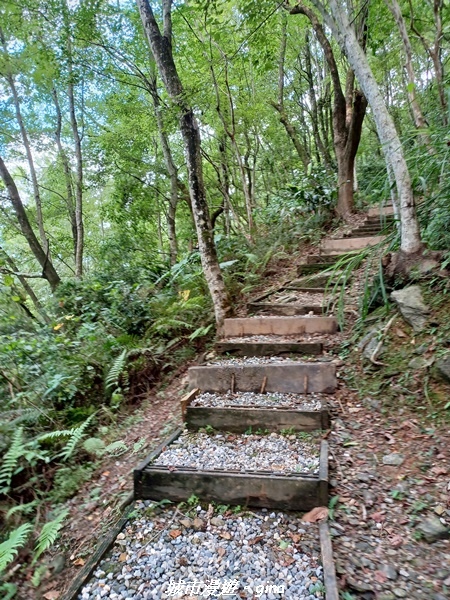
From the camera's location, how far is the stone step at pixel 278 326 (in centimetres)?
367

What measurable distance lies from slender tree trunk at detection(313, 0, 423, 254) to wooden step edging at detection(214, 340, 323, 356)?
1.21 metres

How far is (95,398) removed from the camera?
3580 millimetres

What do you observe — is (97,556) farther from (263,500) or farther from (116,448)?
(116,448)

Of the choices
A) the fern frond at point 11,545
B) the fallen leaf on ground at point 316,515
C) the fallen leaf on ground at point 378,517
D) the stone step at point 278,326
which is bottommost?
the fallen leaf on ground at point 378,517

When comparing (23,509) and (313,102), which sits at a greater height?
(313,102)

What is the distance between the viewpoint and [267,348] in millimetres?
3475

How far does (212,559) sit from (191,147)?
390cm

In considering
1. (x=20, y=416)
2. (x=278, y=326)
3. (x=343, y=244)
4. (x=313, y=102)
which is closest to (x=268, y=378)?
(x=278, y=326)

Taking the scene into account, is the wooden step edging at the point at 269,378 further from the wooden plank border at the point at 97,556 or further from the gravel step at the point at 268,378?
the wooden plank border at the point at 97,556

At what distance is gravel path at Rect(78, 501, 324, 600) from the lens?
1.57 m

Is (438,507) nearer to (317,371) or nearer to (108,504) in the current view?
(317,371)

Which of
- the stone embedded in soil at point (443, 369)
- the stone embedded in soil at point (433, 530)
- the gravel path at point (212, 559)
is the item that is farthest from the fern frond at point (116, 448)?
the stone embedded in soil at point (443, 369)

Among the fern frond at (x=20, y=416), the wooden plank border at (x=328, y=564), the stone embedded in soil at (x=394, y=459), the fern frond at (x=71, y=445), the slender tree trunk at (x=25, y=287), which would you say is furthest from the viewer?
the slender tree trunk at (x=25, y=287)

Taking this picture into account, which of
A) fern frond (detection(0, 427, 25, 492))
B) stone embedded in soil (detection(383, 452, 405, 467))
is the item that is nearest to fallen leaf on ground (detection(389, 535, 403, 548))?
A: stone embedded in soil (detection(383, 452, 405, 467))
